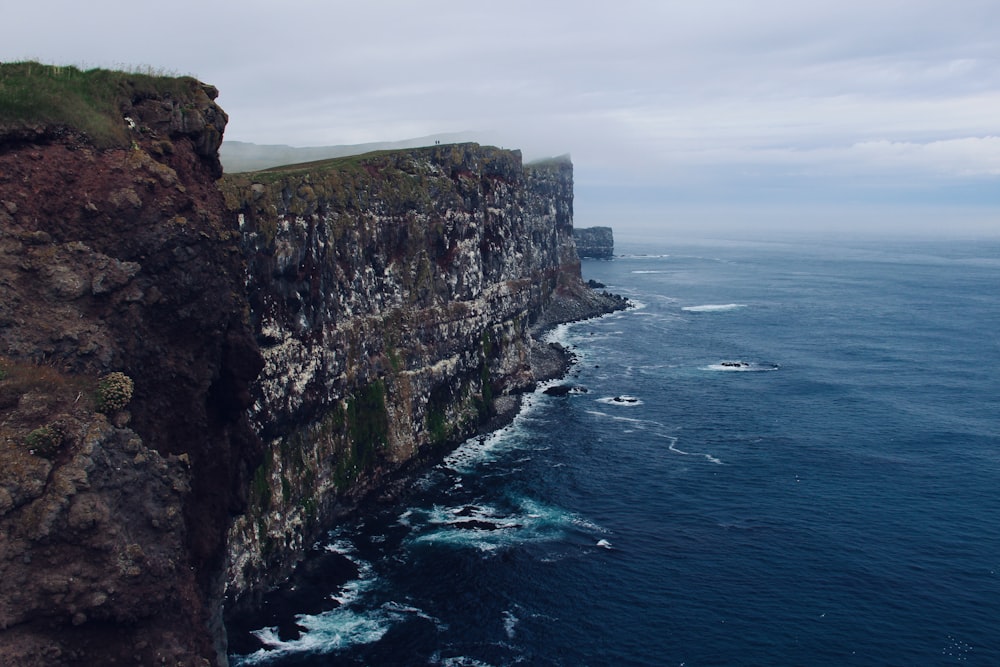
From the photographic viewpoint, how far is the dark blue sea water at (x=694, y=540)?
5659 centimetres

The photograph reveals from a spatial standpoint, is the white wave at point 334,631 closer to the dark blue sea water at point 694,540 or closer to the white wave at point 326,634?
the white wave at point 326,634

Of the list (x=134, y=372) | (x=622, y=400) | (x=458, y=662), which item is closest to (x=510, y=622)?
(x=458, y=662)

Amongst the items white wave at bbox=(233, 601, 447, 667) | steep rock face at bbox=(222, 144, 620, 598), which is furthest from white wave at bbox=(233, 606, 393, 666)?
steep rock face at bbox=(222, 144, 620, 598)

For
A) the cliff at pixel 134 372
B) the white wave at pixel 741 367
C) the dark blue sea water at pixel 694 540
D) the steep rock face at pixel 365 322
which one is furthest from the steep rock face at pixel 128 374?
the white wave at pixel 741 367

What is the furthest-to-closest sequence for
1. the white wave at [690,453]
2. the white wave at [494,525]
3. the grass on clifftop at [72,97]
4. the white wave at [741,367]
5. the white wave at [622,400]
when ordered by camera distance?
1. the white wave at [741,367]
2. the white wave at [622,400]
3. the white wave at [690,453]
4. the white wave at [494,525]
5. the grass on clifftop at [72,97]

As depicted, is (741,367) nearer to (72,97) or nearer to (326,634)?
(326,634)

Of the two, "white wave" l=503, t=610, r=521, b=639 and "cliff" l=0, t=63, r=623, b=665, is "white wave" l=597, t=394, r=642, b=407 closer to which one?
"white wave" l=503, t=610, r=521, b=639

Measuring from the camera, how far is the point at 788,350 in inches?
6058

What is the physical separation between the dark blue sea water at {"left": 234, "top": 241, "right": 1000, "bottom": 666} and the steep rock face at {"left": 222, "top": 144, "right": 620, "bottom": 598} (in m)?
5.83

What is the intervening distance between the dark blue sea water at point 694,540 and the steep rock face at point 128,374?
27.6 m

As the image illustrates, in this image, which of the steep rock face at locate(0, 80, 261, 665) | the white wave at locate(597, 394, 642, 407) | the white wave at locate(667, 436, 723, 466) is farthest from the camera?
the white wave at locate(597, 394, 642, 407)

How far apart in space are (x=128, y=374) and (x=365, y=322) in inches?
2015

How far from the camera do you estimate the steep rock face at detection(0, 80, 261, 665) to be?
25.5 meters

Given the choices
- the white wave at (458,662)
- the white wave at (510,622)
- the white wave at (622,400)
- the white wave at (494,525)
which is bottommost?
the white wave at (458,662)
